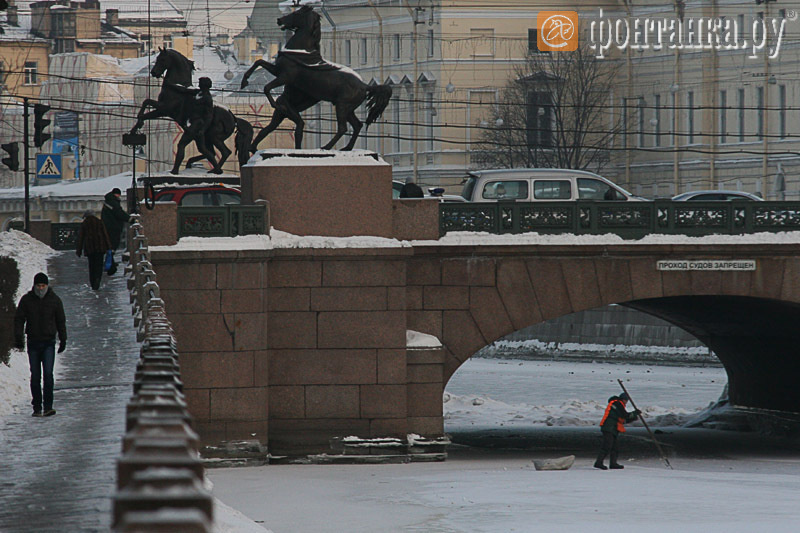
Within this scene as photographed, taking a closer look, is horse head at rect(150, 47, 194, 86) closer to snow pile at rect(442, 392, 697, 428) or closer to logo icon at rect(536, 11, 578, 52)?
snow pile at rect(442, 392, 697, 428)

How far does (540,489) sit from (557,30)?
41319mm

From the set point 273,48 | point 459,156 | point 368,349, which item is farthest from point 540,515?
point 273,48

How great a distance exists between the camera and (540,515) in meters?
15.8

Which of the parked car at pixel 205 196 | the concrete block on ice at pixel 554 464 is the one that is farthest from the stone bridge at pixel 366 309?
the parked car at pixel 205 196

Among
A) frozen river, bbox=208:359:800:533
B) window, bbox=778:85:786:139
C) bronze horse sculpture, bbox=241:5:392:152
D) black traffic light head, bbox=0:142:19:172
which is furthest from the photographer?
window, bbox=778:85:786:139

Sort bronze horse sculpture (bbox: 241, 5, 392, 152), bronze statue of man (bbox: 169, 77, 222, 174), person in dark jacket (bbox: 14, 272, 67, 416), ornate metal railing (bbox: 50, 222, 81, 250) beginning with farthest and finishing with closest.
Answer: ornate metal railing (bbox: 50, 222, 81, 250) → bronze statue of man (bbox: 169, 77, 222, 174) → bronze horse sculpture (bbox: 241, 5, 392, 152) → person in dark jacket (bbox: 14, 272, 67, 416)

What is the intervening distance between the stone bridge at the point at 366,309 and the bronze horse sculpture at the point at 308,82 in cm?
221

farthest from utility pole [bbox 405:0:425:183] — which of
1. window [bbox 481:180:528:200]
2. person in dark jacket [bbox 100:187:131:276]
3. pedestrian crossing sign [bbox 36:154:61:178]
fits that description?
person in dark jacket [bbox 100:187:131:276]

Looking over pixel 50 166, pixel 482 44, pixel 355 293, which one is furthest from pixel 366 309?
pixel 482 44

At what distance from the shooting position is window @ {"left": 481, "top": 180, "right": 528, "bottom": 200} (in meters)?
23.4

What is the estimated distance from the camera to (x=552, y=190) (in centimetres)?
2350

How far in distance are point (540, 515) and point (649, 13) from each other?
139 ft

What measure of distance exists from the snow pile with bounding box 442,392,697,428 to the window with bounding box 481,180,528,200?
8644 mm

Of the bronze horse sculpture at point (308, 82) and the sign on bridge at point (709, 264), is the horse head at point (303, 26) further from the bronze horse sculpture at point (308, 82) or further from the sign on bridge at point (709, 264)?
the sign on bridge at point (709, 264)
